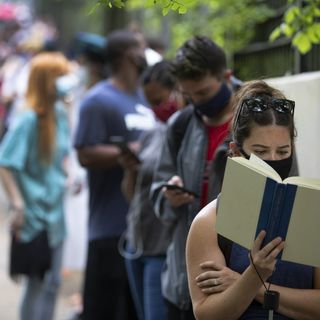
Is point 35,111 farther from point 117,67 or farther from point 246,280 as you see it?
point 246,280

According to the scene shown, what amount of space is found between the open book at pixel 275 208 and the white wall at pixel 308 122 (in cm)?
160

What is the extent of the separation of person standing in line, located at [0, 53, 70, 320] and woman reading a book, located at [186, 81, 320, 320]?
3.30 meters

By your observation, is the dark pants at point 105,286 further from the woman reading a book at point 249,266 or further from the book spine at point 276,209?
the book spine at point 276,209

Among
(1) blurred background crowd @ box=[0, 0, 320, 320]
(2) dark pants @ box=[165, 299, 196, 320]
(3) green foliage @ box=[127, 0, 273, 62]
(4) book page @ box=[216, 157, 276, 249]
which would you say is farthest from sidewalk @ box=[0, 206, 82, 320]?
(4) book page @ box=[216, 157, 276, 249]

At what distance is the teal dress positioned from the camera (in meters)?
6.00

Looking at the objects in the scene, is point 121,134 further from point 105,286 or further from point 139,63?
point 105,286

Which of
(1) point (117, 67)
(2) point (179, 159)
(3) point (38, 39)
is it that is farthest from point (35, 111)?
(3) point (38, 39)

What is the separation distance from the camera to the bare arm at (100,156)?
569 cm

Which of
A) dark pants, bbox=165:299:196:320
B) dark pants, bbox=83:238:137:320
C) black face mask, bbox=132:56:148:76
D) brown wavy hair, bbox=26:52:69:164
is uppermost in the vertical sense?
black face mask, bbox=132:56:148:76

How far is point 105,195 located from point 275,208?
3366 millimetres

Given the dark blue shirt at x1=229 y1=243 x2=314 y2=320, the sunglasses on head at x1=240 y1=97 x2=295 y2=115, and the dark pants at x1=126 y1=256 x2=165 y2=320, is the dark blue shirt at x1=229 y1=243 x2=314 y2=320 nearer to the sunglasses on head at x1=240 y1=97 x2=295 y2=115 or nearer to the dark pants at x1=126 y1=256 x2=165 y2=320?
the sunglasses on head at x1=240 y1=97 x2=295 y2=115

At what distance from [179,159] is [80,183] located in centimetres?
318

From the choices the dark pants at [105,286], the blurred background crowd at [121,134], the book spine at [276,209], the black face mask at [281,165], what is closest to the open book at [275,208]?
the book spine at [276,209]

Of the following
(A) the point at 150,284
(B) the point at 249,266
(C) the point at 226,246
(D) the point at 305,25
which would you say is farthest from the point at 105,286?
Answer: (B) the point at 249,266
